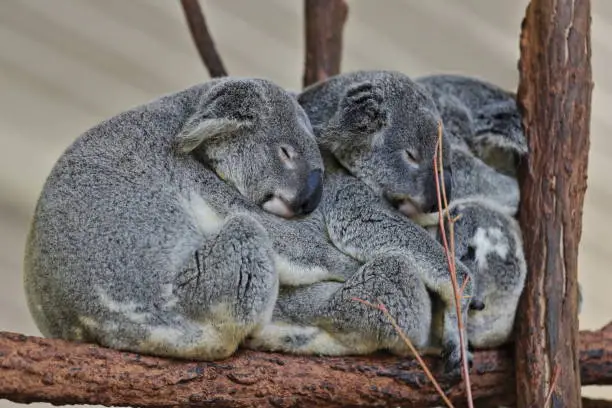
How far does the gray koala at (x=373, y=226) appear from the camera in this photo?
300cm

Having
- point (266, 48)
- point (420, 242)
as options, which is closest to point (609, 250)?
point (266, 48)

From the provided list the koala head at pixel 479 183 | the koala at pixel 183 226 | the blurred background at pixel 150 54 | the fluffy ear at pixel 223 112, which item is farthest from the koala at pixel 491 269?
the blurred background at pixel 150 54

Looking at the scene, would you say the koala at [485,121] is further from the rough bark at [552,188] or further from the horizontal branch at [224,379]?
the horizontal branch at [224,379]

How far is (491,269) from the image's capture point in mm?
3365

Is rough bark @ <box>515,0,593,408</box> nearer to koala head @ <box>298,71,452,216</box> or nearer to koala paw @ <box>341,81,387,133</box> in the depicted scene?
koala head @ <box>298,71,452,216</box>

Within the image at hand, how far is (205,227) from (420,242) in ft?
2.41

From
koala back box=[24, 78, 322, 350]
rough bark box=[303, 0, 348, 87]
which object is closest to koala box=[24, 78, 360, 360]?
koala back box=[24, 78, 322, 350]

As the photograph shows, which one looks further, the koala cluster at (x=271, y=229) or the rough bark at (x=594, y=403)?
the rough bark at (x=594, y=403)

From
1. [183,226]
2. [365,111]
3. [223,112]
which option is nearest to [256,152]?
[223,112]

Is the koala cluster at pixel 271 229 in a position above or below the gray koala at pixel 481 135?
below

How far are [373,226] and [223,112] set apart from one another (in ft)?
2.13

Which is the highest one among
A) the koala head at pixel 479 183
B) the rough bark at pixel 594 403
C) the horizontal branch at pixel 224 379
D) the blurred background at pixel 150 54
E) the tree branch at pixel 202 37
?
the blurred background at pixel 150 54

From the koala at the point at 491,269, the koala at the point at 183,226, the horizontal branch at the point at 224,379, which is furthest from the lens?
the koala at the point at 491,269

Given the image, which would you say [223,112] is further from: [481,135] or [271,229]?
[481,135]
